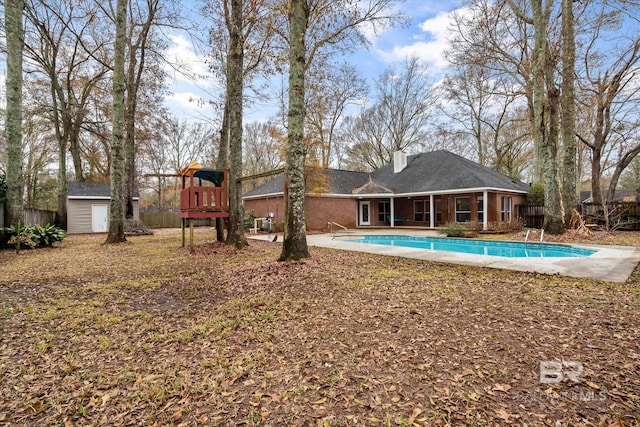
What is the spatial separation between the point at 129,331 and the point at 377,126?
28.8m

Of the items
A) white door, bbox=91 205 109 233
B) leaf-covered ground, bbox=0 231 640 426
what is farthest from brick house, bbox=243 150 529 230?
leaf-covered ground, bbox=0 231 640 426

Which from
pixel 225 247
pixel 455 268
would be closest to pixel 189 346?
pixel 455 268

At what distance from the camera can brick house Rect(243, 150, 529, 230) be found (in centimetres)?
1692

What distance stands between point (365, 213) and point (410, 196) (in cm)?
342

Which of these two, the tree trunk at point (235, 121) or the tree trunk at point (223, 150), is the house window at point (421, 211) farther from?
the tree trunk at point (235, 121)

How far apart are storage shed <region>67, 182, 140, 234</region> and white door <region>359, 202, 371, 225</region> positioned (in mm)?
16930

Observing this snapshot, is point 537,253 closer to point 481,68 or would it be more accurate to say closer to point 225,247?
→ point 225,247

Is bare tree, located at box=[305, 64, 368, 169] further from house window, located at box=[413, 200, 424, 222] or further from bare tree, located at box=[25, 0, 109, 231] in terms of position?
bare tree, located at box=[25, 0, 109, 231]

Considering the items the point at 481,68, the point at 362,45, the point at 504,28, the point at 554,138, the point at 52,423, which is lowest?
the point at 52,423

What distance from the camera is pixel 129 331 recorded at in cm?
358

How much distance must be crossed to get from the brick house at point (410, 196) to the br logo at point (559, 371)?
14.8m

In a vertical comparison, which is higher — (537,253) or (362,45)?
(362,45)

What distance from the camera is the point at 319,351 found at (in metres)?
3.03

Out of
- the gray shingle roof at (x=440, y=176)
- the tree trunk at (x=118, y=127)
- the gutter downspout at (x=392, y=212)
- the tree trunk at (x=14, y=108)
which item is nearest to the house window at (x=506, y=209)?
the gray shingle roof at (x=440, y=176)
